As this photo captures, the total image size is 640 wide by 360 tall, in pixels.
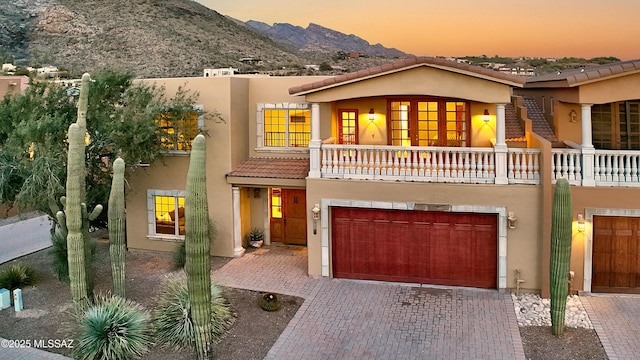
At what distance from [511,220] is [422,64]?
5.01 metres

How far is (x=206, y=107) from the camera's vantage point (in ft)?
56.8

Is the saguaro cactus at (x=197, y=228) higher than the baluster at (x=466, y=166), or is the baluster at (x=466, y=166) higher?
the baluster at (x=466, y=166)

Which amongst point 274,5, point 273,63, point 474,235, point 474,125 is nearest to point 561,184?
point 474,235

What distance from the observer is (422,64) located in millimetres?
14008

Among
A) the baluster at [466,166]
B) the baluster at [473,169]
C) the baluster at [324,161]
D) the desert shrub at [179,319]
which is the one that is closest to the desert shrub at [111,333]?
the desert shrub at [179,319]

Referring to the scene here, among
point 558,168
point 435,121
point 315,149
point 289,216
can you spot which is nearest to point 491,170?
point 558,168

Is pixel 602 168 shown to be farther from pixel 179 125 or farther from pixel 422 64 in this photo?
pixel 179 125

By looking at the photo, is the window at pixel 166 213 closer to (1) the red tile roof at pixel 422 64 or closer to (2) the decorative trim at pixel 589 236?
(1) the red tile roof at pixel 422 64

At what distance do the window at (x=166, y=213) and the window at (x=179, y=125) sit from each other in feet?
5.94

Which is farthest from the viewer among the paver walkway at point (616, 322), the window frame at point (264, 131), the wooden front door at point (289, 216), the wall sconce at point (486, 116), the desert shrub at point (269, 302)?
the wooden front door at point (289, 216)

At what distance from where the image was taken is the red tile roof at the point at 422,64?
13.3m

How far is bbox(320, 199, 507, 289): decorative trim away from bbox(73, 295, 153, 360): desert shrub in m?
5.80

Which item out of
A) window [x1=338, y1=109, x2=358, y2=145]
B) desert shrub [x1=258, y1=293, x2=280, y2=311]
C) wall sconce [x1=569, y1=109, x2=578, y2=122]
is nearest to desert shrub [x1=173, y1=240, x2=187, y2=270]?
desert shrub [x1=258, y1=293, x2=280, y2=311]

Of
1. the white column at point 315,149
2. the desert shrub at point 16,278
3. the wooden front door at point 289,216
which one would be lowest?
the desert shrub at point 16,278
